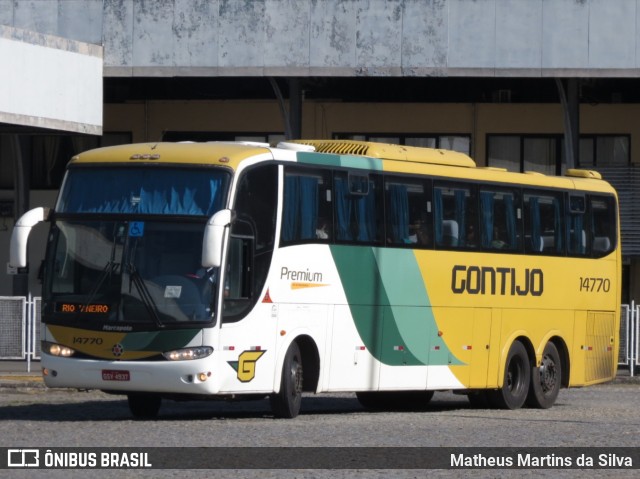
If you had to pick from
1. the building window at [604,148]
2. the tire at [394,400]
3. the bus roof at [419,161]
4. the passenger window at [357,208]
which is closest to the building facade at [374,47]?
the building window at [604,148]

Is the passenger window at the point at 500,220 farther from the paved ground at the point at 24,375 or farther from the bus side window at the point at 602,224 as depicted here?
the paved ground at the point at 24,375

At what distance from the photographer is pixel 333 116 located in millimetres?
40875

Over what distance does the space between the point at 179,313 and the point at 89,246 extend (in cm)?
144

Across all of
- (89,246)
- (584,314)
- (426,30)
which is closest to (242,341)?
(89,246)

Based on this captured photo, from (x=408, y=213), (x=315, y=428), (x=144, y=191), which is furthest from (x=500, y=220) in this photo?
(x=315, y=428)

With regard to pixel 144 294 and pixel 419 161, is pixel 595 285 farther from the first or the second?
pixel 144 294

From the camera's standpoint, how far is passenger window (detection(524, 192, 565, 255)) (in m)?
24.2

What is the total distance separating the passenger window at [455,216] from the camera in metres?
22.5

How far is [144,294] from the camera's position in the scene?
18578 millimetres

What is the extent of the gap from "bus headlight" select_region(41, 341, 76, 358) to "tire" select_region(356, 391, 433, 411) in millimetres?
6105

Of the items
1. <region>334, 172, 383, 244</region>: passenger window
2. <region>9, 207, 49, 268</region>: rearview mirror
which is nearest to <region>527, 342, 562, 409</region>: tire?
<region>334, 172, 383, 244</region>: passenger window

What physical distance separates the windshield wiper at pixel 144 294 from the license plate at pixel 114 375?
2.19 ft

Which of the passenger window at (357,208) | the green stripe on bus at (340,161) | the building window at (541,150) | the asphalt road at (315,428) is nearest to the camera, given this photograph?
the asphalt road at (315,428)

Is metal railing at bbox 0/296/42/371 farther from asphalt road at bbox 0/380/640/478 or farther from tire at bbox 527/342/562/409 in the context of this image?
tire at bbox 527/342/562/409
